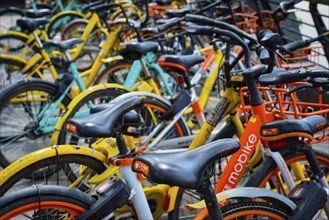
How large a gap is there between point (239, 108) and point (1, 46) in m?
5.81

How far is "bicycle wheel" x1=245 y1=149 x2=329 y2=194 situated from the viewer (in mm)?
2584

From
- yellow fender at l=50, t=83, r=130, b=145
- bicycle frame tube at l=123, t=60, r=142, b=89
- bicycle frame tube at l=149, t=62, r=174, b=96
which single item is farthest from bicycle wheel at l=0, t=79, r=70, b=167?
bicycle frame tube at l=149, t=62, r=174, b=96

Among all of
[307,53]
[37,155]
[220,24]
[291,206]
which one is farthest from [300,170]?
[307,53]

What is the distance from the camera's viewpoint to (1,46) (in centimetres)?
793

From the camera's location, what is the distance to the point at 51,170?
9.99ft

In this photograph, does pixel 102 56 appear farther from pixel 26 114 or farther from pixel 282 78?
pixel 282 78

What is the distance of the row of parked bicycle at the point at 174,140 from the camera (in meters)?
2.17

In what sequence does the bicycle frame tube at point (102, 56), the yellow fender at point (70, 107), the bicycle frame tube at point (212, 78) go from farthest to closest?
the bicycle frame tube at point (102, 56) < the bicycle frame tube at point (212, 78) < the yellow fender at point (70, 107)

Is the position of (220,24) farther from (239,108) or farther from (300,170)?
(300,170)

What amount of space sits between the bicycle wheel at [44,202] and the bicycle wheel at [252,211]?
2.11 feet

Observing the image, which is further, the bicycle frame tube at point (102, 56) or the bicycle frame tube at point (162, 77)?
the bicycle frame tube at point (102, 56)

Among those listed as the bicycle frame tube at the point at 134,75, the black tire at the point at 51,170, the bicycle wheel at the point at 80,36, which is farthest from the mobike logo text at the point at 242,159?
the bicycle wheel at the point at 80,36

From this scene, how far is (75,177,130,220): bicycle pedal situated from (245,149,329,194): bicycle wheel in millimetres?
709

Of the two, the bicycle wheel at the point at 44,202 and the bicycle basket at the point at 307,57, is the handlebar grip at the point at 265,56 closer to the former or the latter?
the bicycle wheel at the point at 44,202
